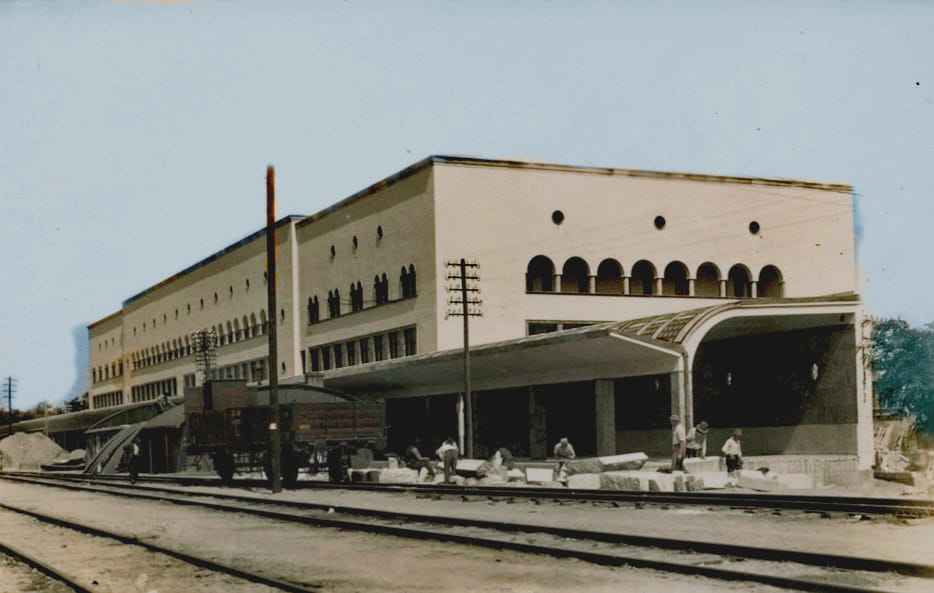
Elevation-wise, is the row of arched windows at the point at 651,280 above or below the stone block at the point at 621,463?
above

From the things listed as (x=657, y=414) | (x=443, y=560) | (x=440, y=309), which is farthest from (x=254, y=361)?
(x=443, y=560)

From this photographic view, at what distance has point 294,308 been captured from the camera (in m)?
63.8

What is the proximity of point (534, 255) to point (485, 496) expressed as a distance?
25.4m

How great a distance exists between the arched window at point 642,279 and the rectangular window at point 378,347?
11505 mm

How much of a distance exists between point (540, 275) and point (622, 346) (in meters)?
16.7

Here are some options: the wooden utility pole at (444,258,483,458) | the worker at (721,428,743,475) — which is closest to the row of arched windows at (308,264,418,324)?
the wooden utility pole at (444,258,483,458)

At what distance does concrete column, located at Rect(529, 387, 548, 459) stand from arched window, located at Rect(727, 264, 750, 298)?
14.0 meters

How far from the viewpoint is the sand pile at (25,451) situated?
82375mm

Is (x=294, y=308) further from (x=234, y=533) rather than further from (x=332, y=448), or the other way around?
(x=234, y=533)

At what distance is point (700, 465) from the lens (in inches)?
1120

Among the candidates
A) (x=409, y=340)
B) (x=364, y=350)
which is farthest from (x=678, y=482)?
(x=364, y=350)

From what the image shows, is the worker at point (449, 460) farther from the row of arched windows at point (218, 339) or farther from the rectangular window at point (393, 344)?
the row of arched windows at point (218, 339)

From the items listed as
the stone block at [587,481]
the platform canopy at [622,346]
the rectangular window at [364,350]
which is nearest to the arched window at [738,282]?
the platform canopy at [622,346]

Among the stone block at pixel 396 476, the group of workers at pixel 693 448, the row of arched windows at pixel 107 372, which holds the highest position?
the row of arched windows at pixel 107 372
